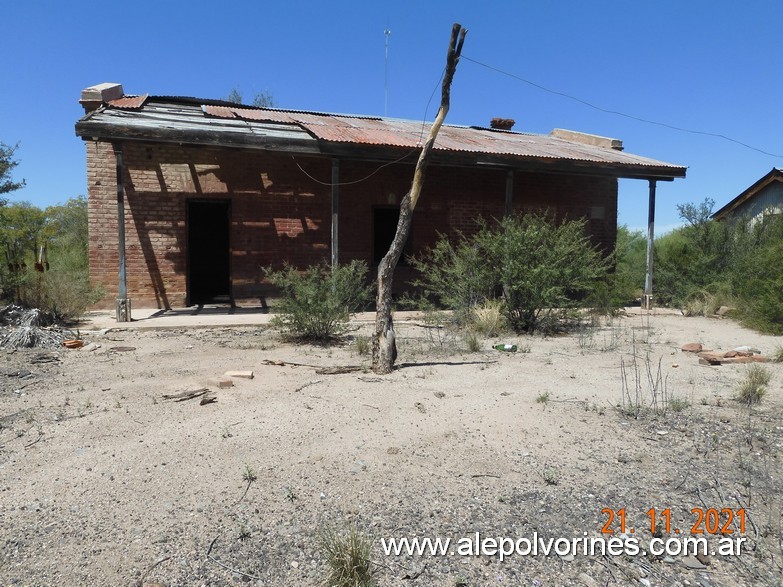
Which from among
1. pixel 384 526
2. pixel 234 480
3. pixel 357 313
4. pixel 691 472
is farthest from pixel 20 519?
pixel 357 313

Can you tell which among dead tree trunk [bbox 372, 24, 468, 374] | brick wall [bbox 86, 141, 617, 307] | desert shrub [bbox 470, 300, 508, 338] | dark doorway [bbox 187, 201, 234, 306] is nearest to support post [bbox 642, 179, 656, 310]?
brick wall [bbox 86, 141, 617, 307]

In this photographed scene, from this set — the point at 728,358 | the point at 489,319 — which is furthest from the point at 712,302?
the point at 489,319

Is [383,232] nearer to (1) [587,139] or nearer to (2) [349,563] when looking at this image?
(1) [587,139]

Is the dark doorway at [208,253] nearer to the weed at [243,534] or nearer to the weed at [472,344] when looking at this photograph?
the weed at [472,344]

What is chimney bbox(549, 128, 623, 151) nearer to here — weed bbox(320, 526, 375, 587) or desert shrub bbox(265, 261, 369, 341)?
desert shrub bbox(265, 261, 369, 341)

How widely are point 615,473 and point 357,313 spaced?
7213mm

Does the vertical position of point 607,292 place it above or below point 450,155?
below

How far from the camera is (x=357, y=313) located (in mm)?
10281

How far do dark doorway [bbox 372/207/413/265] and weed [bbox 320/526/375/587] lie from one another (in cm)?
959

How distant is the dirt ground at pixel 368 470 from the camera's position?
98.7 inches

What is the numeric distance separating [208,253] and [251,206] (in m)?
3.14

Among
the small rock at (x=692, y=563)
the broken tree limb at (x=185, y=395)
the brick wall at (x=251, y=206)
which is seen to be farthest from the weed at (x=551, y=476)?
the brick wall at (x=251, y=206)

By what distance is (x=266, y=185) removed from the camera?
35.6 ft

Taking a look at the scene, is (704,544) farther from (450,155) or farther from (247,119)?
(247,119)
